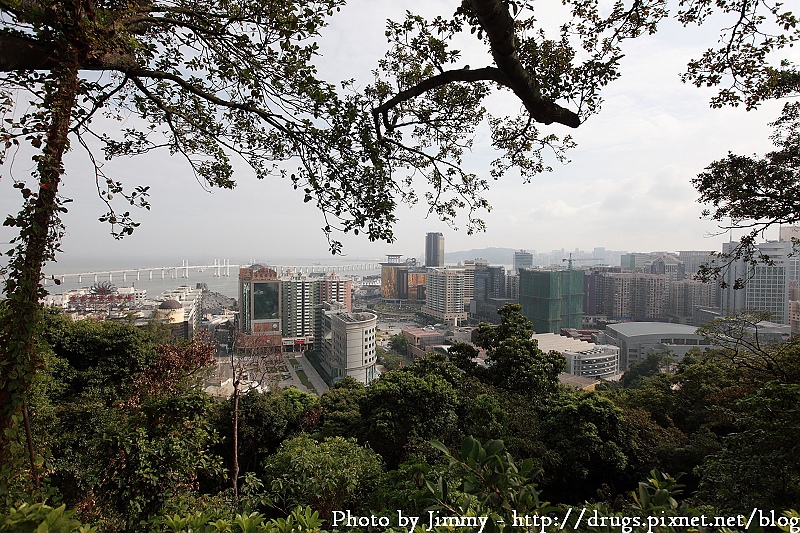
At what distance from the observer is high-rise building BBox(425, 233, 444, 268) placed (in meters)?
50.0

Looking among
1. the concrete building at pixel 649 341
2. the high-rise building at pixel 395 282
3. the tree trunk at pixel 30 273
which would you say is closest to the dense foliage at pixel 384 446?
the tree trunk at pixel 30 273

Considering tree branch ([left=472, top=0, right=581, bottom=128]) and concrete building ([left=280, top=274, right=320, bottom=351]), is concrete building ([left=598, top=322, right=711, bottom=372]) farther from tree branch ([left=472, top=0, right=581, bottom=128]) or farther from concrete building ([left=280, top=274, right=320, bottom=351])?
tree branch ([left=472, top=0, right=581, bottom=128])

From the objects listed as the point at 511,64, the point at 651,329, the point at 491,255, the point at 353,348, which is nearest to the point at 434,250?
the point at 651,329

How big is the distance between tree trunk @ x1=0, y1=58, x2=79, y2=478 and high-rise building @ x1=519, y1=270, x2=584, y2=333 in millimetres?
32379

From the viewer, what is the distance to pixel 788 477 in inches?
84.8

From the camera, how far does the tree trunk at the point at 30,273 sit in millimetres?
1222

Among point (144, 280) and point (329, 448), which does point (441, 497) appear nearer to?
point (329, 448)

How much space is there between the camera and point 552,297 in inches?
1271

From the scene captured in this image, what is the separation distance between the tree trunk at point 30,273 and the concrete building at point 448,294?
38.6m

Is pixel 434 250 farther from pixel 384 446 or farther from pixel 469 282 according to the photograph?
pixel 384 446

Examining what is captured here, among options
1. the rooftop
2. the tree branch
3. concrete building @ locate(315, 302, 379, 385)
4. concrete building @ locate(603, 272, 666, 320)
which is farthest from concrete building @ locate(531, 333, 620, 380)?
the tree branch

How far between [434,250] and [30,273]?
51087mm

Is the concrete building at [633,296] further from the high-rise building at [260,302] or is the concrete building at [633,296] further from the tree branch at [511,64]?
the tree branch at [511,64]

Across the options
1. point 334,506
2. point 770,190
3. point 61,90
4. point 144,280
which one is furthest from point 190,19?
point 144,280
